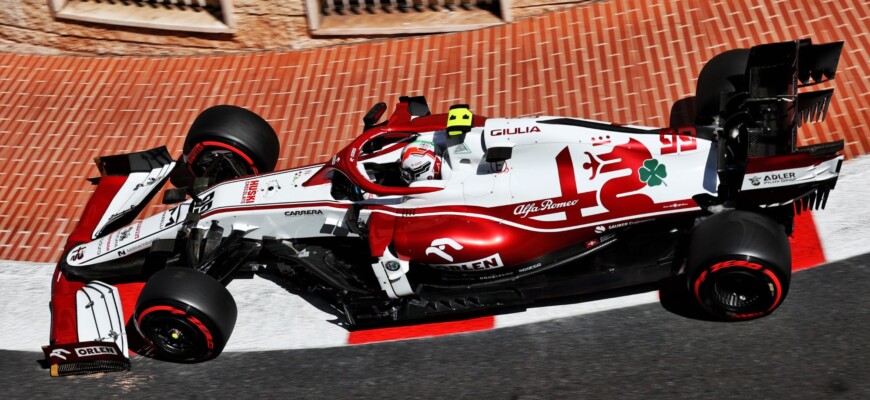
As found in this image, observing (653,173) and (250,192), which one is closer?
(653,173)

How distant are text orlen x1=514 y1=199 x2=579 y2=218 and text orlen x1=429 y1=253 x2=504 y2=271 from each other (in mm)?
348

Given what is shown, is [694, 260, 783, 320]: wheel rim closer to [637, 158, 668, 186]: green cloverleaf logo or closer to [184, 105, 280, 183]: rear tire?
[637, 158, 668, 186]: green cloverleaf logo

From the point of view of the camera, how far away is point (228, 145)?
26.6ft

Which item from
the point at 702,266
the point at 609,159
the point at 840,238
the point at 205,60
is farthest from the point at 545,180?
the point at 205,60

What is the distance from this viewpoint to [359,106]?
31.7ft

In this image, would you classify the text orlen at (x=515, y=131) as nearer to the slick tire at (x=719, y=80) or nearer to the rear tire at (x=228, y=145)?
the slick tire at (x=719, y=80)

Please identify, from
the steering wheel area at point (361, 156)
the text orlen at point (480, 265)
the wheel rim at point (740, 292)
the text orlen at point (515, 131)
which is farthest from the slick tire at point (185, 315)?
the wheel rim at point (740, 292)

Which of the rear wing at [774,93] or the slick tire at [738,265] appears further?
the rear wing at [774,93]

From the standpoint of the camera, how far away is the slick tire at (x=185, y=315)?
650 centimetres

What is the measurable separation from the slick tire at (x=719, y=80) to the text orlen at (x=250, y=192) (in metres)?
3.49

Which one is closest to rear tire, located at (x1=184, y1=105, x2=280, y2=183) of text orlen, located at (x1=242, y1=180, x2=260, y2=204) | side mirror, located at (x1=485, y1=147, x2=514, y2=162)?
text orlen, located at (x1=242, y1=180, x2=260, y2=204)

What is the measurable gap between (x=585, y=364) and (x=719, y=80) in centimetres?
258

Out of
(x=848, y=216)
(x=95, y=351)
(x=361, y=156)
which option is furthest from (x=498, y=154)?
(x=95, y=351)

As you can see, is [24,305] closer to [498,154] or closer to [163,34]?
[163,34]
